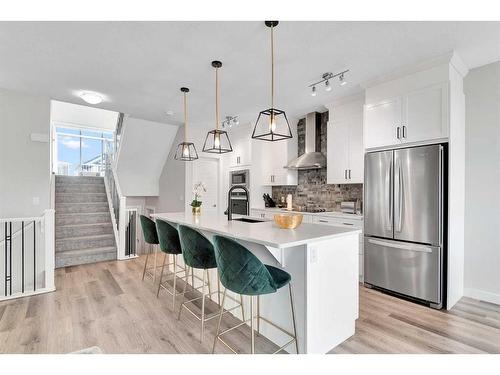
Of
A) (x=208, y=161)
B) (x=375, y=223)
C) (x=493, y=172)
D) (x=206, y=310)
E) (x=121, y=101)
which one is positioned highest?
(x=121, y=101)

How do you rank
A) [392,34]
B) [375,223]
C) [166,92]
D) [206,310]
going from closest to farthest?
[392,34]
[206,310]
[375,223]
[166,92]

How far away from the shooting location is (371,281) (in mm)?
3377

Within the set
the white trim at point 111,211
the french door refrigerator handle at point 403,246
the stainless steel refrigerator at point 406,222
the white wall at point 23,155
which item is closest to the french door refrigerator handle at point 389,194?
the stainless steel refrigerator at point 406,222

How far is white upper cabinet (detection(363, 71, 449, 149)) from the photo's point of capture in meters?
2.86

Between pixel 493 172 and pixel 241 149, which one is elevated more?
pixel 241 149

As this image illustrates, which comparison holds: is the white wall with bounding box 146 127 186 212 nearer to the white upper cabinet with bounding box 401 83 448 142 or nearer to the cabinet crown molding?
the cabinet crown molding

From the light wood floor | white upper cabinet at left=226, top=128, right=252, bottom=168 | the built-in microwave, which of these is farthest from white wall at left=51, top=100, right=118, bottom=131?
the light wood floor

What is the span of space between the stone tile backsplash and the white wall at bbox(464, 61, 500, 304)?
1.37 meters

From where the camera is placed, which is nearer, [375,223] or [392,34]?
[392,34]

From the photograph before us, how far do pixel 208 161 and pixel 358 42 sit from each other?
409 cm

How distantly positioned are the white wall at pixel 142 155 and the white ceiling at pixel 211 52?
6.02ft
